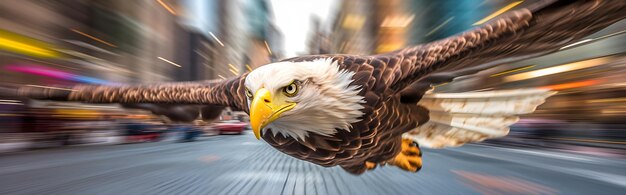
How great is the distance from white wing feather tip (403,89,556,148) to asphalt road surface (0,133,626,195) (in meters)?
1.71

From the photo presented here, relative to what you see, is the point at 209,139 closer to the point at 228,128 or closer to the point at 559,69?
the point at 228,128

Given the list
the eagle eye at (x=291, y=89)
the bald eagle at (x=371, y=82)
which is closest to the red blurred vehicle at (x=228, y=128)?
the bald eagle at (x=371, y=82)

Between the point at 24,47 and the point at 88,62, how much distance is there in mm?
11198

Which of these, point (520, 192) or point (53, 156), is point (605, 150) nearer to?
point (520, 192)

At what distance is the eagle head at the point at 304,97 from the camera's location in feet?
8.02

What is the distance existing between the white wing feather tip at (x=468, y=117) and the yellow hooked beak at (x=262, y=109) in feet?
8.10

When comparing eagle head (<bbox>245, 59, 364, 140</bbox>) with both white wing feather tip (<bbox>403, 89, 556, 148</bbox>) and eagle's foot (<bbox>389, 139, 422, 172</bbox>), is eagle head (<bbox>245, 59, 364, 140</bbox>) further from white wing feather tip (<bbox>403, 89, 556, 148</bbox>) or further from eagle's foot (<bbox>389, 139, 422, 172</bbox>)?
eagle's foot (<bbox>389, 139, 422, 172</bbox>)

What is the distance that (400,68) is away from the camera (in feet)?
8.70

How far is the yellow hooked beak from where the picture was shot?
238cm

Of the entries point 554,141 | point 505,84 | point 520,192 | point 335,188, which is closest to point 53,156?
point 335,188

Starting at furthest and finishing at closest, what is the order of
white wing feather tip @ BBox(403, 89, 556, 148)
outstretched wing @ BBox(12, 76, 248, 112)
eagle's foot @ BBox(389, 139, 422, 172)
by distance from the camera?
eagle's foot @ BBox(389, 139, 422, 172) → white wing feather tip @ BBox(403, 89, 556, 148) → outstretched wing @ BBox(12, 76, 248, 112)

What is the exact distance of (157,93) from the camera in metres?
4.10

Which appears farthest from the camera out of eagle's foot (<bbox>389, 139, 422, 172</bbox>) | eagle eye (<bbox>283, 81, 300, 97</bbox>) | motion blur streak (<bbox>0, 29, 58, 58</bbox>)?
motion blur streak (<bbox>0, 29, 58, 58</bbox>)

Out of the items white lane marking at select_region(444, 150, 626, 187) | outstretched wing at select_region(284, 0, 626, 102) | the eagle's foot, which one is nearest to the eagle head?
outstretched wing at select_region(284, 0, 626, 102)
